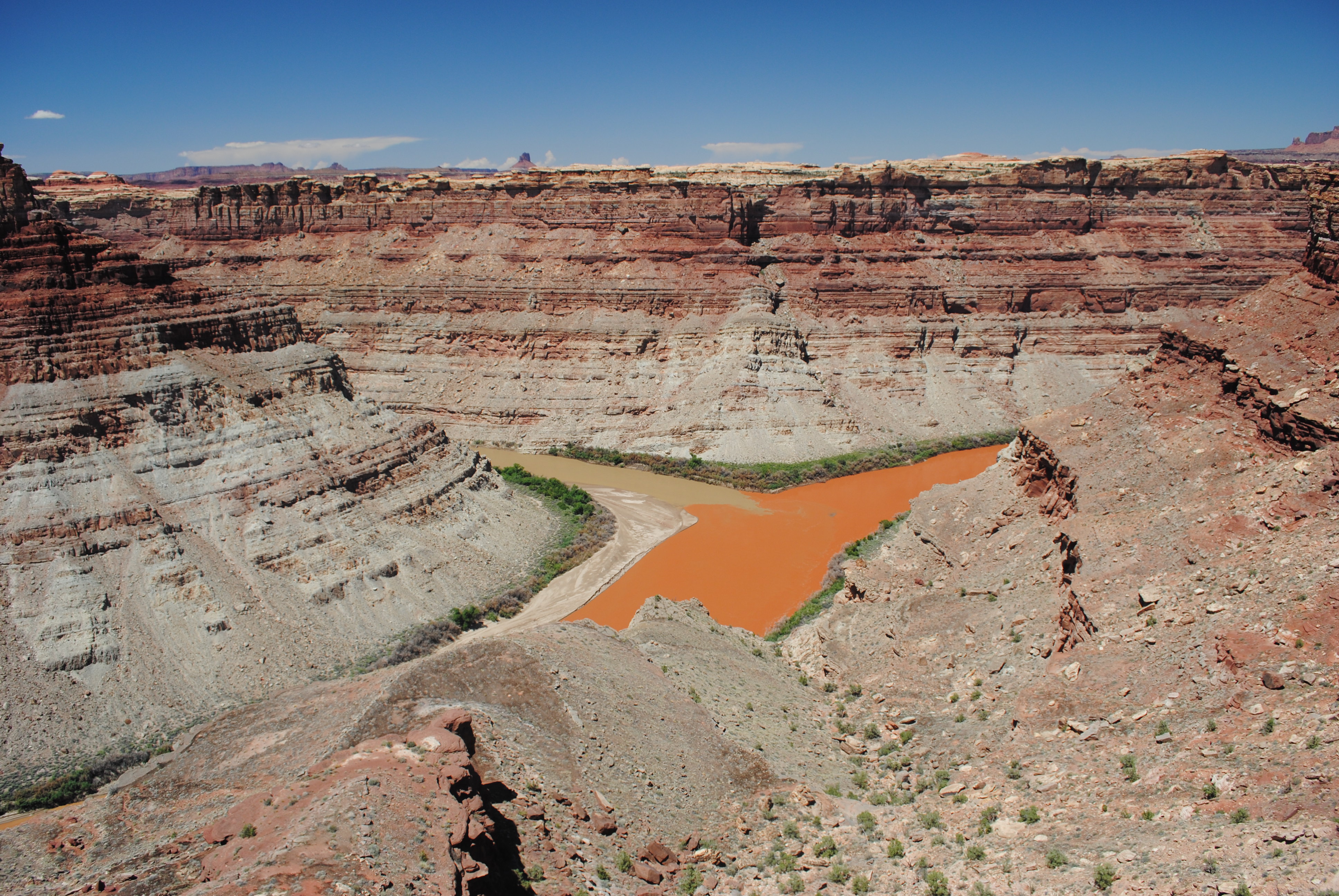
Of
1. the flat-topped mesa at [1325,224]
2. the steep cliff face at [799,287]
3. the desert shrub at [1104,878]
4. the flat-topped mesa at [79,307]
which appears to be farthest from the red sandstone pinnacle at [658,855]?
the steep cliff face at [799,287]

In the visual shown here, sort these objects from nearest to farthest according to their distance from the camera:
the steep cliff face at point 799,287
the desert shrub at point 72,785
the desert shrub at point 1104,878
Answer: the desert shrub at point 1104,878
the desert shrub at point 72,785
the steep cliff face at point 799,287

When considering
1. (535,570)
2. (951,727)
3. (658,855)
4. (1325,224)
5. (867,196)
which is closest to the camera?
(658,855)

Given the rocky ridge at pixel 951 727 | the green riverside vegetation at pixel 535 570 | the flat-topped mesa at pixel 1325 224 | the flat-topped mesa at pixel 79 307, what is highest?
the flat-topped mesa at pixel 1325 224

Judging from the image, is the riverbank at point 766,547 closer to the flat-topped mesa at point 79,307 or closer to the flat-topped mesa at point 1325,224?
the flat-topped mesa at point 79,307

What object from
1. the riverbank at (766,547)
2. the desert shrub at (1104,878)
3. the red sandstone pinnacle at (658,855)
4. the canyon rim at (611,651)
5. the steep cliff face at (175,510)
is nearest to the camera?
the desert shrub at (1104,878)

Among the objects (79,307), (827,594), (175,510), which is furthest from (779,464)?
(79,307)

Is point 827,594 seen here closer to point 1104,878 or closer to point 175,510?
point 1104,878

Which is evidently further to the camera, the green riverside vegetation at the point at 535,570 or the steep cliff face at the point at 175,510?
the green riverside vegetation at the point at 535,570

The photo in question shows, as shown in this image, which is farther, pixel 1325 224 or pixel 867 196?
pixel 867 196
